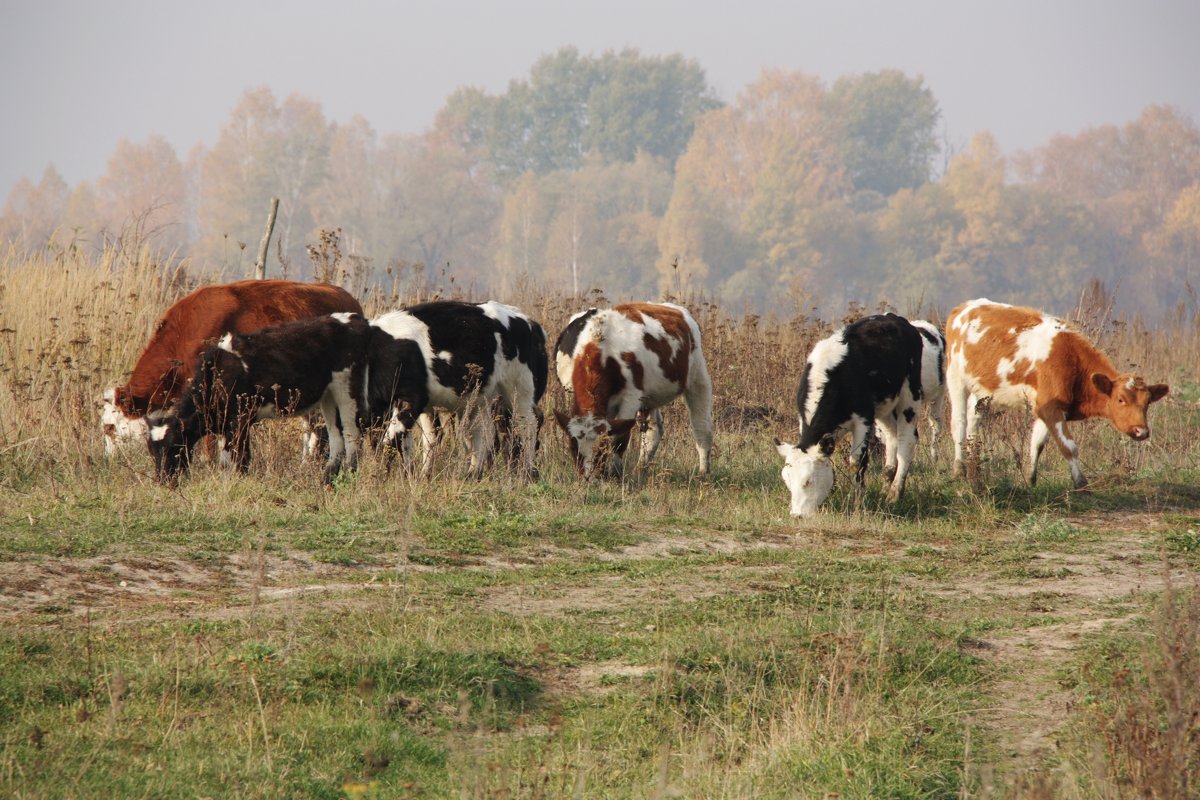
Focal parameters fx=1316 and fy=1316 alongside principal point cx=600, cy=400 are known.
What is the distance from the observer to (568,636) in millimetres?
7352

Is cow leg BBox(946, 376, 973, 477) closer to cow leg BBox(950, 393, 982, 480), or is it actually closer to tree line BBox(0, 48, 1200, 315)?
cow leg BBox(950, 393, 982, 480)

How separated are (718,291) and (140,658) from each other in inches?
2751

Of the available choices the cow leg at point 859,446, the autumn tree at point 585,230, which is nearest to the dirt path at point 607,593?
the cow leg at point 859,446

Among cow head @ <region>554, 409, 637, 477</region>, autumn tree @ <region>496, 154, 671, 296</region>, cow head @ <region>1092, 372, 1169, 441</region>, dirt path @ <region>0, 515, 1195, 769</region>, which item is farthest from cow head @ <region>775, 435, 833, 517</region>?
autumn tree @ <region>496, 154, 671, 296</region>

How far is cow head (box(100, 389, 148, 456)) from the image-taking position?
12.4 metres

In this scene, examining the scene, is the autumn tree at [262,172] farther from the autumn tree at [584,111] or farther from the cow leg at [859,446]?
the cow leg at [859,446]

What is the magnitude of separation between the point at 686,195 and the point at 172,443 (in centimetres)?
7631

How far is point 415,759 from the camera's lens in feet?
18.6

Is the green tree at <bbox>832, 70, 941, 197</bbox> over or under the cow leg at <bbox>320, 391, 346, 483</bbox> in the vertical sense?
over

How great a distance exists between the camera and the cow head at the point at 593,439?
511 inches

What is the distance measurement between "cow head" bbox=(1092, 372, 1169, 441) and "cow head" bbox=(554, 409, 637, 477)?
5006 mm

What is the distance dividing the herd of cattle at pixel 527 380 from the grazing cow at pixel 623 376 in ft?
0.07

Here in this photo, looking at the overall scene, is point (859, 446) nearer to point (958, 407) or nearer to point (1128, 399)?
point (958, 407)

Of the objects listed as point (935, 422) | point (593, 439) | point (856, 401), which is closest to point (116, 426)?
point (593, 439)
